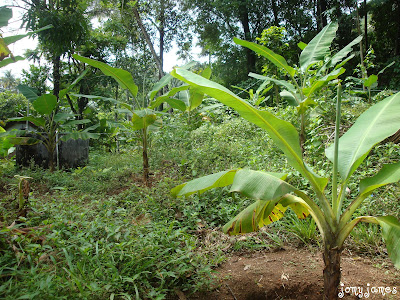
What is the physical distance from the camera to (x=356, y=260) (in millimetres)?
2186

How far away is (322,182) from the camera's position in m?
1.52

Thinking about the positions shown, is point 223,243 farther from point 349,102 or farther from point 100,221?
point 349,102

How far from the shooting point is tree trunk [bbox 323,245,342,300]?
1.46 m

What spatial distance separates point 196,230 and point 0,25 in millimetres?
2672

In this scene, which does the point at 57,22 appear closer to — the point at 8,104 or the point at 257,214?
the point at 257,214

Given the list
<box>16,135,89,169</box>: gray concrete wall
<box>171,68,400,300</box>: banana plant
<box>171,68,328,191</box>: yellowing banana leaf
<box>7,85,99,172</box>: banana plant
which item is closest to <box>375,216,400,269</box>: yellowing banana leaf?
<box>171,68,400,300</box>: banana plant

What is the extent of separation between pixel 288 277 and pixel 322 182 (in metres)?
0.85

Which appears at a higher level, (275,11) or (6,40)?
(275,11)

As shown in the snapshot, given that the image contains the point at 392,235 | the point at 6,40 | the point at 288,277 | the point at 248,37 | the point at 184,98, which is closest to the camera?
the point at 392,235

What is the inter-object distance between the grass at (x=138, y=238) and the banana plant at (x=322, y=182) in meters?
0.58

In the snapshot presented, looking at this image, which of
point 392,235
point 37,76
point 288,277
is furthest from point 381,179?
point 37,76

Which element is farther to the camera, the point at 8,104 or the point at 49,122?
the point at 8,104

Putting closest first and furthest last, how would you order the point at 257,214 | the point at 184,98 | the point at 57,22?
the point at 257,214, the point at 57,22, the point at 184,98

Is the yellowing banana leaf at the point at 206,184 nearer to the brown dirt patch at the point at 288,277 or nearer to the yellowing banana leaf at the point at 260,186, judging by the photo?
the yellowing banana leaf at the point at 260,186
